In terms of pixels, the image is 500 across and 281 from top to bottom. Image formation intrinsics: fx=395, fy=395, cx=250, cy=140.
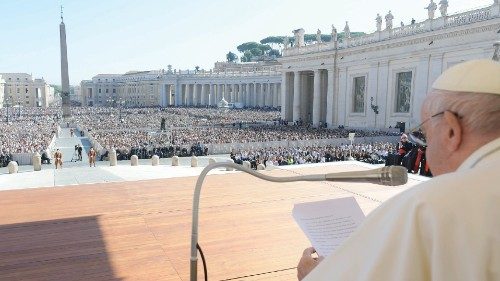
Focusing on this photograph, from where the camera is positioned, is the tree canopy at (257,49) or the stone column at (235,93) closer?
the stone column at (235,93)

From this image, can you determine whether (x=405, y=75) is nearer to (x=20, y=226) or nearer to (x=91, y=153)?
(x=91, y=153)

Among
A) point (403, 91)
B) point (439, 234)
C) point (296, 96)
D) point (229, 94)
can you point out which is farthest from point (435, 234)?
point (229, 94)

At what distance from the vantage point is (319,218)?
8.24 ft

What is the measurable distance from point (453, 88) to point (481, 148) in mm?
224

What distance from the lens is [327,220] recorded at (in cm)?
252

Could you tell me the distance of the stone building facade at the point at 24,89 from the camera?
15050cm

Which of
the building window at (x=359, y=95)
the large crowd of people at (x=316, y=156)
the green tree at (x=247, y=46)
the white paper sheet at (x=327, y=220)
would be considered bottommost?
the large crowd of people at (x=316, y=156)

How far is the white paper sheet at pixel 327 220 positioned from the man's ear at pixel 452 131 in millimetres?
1249

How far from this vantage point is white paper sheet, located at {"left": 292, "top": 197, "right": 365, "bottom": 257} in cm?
239

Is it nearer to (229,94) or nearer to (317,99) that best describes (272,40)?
(229,94)

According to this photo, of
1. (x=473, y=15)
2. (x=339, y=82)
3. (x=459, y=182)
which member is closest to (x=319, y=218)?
(x=459, y=182)

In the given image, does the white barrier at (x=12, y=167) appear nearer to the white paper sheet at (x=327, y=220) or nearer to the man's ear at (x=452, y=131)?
the white paper sheet at (x=327, y=220)

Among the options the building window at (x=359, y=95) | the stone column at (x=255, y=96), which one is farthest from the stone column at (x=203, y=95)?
the building window at (x=359, y=95)

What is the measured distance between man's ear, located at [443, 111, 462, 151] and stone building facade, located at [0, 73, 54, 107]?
171m
